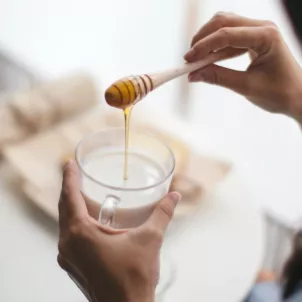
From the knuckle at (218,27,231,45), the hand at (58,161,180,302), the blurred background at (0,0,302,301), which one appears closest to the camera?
the hand at (58,161,180,302)

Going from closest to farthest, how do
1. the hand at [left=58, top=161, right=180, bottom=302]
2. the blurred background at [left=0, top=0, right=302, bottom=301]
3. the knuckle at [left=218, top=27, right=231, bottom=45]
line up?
the hand at [left=58, top=161, right=180, bottom=302], the knuckle at [left=218, top=27, right=231, bottom=45], the blurred background at [left=0, top=0, right=302, bottom=301]

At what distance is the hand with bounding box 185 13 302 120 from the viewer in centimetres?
69

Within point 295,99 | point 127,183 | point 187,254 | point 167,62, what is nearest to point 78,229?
point 127,183

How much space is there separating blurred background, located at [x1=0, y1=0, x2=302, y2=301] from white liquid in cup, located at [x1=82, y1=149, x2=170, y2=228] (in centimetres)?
31

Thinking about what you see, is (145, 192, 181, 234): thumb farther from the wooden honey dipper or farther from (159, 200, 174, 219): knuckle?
the wooden honey dipper

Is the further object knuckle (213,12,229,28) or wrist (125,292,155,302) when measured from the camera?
knuckle (213,12,229,28)

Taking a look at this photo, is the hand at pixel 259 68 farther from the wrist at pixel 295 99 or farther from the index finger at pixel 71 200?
the index finger at pixel 71 200

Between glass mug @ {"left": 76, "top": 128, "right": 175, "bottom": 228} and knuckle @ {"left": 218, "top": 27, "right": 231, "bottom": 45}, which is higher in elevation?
knuckle @ {"left": 218, "top": 27, "right": 231, "bottom": 45}

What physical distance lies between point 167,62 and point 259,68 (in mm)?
782

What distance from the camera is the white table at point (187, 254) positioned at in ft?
2.29

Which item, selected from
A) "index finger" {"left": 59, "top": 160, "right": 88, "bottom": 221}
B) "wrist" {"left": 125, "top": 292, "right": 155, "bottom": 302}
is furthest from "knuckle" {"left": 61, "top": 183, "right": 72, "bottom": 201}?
"wrist" {"left": 125, "top": 292, "right": 155, "bottom": 302}

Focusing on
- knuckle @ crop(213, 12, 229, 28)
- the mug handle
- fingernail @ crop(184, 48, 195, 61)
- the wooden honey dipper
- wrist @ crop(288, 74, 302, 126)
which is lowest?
the mug handle

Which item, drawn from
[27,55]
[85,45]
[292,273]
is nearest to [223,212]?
[292,273]

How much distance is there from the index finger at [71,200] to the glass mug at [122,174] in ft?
0.16
